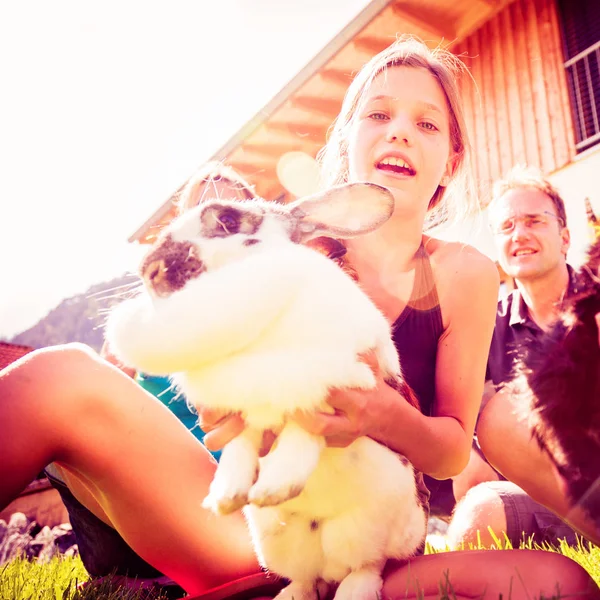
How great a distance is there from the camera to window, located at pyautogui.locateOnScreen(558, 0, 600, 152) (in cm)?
248

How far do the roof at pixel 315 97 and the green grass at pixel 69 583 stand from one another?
904 millimetres

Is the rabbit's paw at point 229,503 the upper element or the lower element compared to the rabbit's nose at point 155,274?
lower

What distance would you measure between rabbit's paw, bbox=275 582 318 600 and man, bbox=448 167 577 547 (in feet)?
1.89

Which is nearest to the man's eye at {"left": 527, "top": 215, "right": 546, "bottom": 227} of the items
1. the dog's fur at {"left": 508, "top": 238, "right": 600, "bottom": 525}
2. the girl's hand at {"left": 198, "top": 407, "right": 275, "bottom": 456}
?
the dog's fur at {"left": 508, "top": 238, "right": 600, "bottom": 525}

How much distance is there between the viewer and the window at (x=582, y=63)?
248 cm

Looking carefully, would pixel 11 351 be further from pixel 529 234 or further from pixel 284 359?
pixel 529 234

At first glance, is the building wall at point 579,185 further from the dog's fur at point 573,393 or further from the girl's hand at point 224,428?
the girl's hand at point 224,428

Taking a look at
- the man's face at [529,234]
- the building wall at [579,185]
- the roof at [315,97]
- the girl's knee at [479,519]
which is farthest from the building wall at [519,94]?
the girl's knee at [479,519]

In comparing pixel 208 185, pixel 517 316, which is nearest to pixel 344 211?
pixel 208 185

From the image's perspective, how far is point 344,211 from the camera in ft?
2.05

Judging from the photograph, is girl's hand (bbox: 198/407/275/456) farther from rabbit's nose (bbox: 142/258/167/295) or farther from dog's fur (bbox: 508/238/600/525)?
dog's fur (bbox: 508/238/600/525)

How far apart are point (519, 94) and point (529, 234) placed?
139cm

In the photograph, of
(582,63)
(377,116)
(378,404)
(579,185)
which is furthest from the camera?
(582,63)

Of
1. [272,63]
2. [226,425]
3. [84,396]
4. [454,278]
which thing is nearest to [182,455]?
[84,396]
